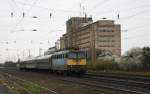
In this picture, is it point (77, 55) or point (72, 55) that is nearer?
point (72, 55)

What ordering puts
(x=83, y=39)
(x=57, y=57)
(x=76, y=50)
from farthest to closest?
(x=83, y=39)
(x=57, y=57)
(x=76, y=50)

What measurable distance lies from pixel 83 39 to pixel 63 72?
65437 millimetres

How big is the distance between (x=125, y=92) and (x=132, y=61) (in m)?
37.1

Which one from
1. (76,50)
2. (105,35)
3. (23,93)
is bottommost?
(23,93)

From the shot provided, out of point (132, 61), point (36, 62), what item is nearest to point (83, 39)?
point (36, 62)

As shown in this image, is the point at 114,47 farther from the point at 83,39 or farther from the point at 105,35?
the point at 83,39

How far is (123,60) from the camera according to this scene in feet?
192

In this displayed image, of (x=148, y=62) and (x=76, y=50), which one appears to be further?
(x=148, y=62)

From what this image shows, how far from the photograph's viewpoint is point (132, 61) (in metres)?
55.8

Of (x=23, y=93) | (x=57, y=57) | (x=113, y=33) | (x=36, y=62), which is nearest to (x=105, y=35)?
(x=113, y=33)

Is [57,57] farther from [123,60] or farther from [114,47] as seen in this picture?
[114,47]

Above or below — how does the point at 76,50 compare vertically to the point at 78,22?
below

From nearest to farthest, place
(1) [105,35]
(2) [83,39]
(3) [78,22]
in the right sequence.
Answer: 1. (3) [78,22]
2. (2) [83,39]
3. (1) [105,35]

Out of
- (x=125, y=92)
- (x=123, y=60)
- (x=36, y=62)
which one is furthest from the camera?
(x=36, y=62)
